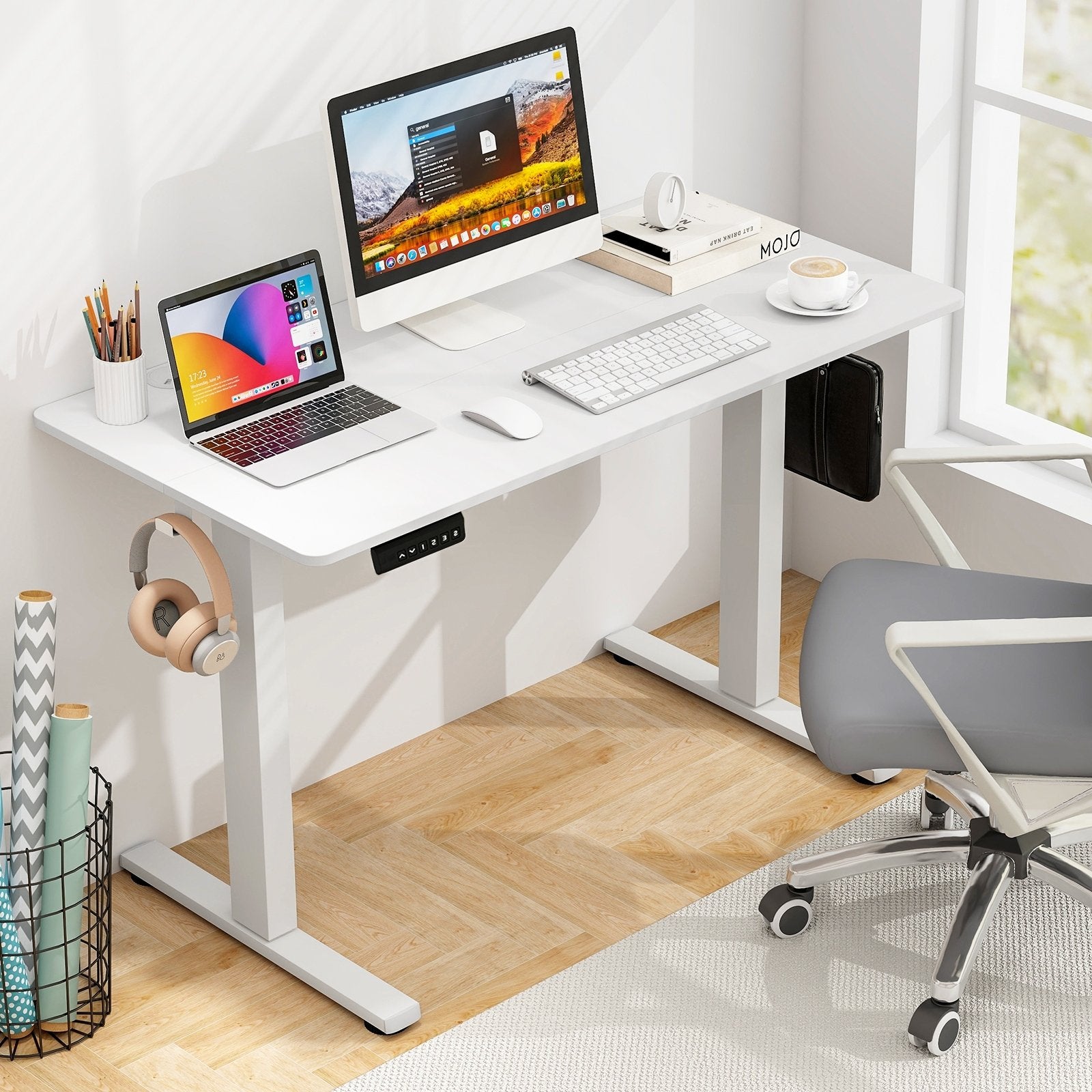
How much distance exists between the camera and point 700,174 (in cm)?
364

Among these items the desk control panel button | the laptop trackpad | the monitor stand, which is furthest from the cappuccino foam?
the desk control panel button

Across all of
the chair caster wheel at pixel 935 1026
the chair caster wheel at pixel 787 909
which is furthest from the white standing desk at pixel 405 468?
the chair caster wheel at pixel 935 1026

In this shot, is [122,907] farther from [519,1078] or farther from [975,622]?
[975,622]

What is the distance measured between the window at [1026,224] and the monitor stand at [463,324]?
1099mm

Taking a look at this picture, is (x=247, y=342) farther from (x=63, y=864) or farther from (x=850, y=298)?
(x=850, y=298)

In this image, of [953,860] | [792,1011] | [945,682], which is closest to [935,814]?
[953,860]

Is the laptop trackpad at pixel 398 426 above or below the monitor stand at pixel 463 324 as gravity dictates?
below

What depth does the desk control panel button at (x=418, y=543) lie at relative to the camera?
257 centimetres

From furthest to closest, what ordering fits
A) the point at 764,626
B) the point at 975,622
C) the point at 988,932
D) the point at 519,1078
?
the point at 764,626
the point at 988,932
the point at 519,1078
the point at 975,622

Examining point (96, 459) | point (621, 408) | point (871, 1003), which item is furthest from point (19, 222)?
point (871, 1003)

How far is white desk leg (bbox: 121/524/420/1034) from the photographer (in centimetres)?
273

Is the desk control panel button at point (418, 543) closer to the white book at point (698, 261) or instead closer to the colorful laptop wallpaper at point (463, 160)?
the colorful laptop wallpaper at point (463, 160)

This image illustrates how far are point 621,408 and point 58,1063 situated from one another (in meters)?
1.30

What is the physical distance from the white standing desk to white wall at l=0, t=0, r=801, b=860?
6.0 inches
